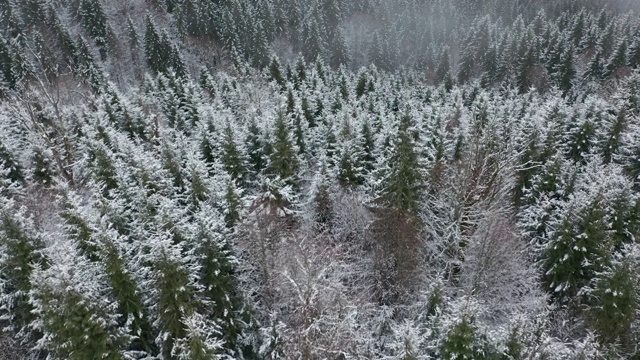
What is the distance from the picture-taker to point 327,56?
268 ft

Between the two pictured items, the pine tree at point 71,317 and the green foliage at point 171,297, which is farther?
the green foliage at point 171,297

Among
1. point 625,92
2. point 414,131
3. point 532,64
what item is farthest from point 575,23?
point 414,131

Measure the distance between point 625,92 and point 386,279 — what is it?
95.3ft

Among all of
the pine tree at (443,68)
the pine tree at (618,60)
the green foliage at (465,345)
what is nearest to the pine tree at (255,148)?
the green foliage at (465,345)

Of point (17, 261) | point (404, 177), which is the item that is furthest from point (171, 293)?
point (404, 177)

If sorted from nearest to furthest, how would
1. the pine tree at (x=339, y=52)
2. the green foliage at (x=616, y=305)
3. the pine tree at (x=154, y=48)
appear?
the green foliage at (x=616, y=305), the pine tree at (x=154, y=48), the pine tree at (x=339, y=52)

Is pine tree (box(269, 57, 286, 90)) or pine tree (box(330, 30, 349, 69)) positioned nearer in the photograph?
pine tree (box(269, 57, 286, 90))

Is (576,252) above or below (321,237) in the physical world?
below

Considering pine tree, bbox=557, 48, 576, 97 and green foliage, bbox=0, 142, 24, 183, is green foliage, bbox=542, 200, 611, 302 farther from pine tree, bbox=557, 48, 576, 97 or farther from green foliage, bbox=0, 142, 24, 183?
pine tree, bbox=557, 48, 576, 97

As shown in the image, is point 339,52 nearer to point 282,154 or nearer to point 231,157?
point 282,154

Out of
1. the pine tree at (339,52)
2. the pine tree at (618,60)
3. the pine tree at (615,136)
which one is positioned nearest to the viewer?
the pine tree at (615,136)

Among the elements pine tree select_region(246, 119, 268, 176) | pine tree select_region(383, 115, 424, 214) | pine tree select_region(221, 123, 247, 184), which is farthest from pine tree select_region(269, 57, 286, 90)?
pine tree select_region(383, 115, 424, 214)

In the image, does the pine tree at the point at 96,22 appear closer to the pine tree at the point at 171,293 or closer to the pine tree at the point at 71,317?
the pine tree at the point at 71,317

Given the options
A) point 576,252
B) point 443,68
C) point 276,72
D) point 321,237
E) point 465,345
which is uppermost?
point 321,237
